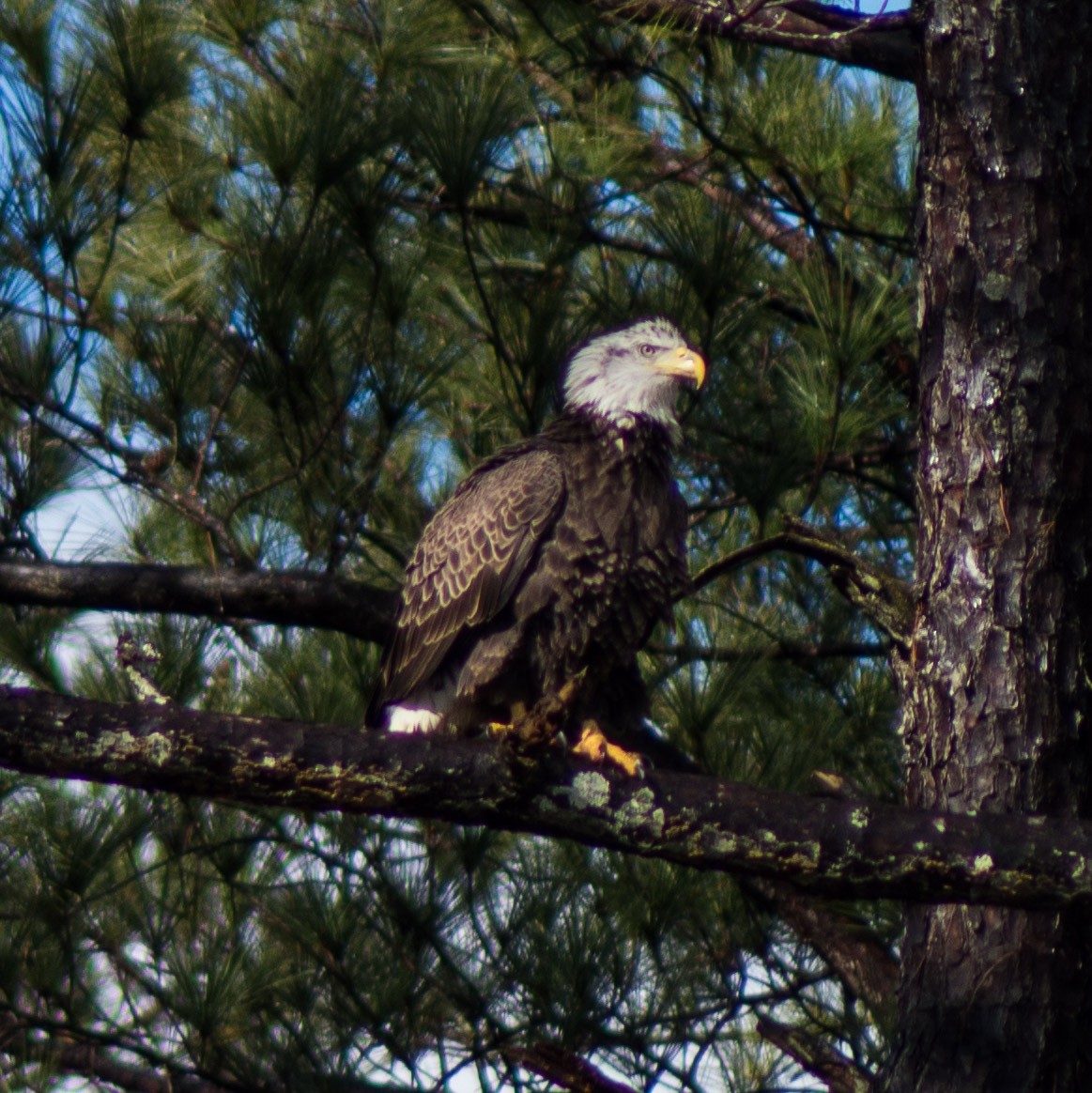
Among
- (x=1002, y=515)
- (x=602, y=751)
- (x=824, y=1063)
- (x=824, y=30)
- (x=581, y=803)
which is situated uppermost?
(x=824, y=30)

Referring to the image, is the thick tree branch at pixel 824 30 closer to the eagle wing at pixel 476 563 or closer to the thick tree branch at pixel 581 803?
the eagle wing at pixel 476 563

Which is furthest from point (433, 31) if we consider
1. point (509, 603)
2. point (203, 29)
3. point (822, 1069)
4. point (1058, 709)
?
point (822, 1069)

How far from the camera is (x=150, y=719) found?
2.64 m

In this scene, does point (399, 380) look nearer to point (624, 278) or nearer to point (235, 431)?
point (235, 431)

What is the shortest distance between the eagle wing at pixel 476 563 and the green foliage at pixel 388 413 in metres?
0.27

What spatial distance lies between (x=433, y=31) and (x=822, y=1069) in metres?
3.00

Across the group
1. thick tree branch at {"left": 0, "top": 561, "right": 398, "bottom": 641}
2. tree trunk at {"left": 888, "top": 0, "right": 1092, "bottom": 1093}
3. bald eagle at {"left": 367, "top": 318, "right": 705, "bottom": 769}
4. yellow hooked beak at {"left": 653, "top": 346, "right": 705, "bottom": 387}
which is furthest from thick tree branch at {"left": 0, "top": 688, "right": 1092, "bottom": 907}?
yellow hooked beak at {"left": 653, "top": 346, "right": 705, "bottom": 387}

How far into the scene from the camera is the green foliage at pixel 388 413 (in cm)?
403

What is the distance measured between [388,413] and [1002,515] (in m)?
1.64

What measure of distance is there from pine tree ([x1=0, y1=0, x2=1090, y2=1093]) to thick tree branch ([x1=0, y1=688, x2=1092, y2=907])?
648 mm

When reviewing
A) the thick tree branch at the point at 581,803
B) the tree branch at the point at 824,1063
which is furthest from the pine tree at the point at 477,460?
the thick tree branch at the point at 581,803

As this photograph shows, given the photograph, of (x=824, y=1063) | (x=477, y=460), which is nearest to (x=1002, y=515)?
(x=824, y=1063)

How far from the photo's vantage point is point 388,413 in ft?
13.9

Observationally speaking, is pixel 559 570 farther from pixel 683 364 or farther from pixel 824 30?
pixel 824 30
